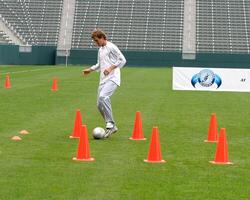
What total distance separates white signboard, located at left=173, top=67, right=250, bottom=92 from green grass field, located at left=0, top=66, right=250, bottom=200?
A: 790 centimetres

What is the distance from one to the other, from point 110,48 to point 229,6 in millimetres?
53525

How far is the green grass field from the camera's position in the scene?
7703 mm

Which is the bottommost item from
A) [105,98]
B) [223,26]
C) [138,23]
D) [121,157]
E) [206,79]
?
[121,157]

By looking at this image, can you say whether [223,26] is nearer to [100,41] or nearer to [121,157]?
[100,41]

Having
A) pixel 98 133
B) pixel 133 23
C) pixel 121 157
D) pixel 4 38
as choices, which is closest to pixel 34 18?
pixel 4 38

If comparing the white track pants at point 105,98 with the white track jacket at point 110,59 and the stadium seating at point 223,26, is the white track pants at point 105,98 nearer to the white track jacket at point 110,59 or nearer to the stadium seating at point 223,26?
the white track jacket at point 110,59

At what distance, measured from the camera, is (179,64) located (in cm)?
5909

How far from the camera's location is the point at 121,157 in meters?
Result: 10.1

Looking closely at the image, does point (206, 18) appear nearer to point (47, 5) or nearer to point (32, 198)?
point (47, 5)

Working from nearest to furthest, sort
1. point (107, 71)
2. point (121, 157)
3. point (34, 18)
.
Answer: point (121, 157)
point (107, 71)
point (34, 18)

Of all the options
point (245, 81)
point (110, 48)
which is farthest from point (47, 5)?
point (110, 48)

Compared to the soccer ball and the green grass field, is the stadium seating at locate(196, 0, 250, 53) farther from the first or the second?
the soccer ball

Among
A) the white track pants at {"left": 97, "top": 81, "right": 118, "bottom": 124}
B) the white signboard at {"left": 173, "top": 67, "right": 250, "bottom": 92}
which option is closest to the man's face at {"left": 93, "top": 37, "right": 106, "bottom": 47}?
the white track pants at {"left": 97, "top": 81, "right": 118, "bottom": 124}

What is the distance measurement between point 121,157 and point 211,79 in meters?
18.4
